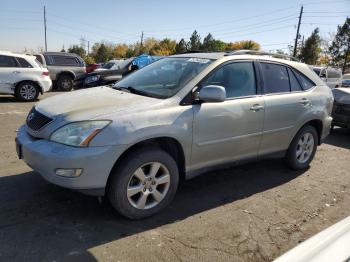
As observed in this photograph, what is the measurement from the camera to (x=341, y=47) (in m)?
50.5

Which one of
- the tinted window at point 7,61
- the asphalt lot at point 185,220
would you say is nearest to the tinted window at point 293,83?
the asphalt lot at point 185,220

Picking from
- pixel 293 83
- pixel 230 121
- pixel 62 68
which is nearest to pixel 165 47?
pixel 62 68

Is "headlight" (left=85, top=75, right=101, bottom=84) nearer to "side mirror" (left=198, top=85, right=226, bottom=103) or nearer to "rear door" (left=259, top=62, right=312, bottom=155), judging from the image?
"rear door" (left=259, top=62, right=312, bottom=155)

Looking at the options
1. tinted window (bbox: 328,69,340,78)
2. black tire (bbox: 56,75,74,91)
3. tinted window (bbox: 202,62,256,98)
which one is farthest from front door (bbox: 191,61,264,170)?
tinted window (bbox: 328,69,340,78)

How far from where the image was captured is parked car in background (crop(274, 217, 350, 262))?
150 cm

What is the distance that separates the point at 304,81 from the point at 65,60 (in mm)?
13687

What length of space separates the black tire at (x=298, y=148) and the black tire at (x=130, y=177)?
232cm

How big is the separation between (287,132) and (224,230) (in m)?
2.06

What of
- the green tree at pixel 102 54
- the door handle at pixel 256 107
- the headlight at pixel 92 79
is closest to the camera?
the door handle at pixel 256 107

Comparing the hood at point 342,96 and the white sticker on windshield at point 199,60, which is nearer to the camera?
the white sticker on windshield at point 199,60

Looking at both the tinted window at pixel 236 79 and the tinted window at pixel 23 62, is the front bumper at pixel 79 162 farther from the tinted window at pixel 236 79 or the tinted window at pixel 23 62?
the tinted window at pixel 23 62

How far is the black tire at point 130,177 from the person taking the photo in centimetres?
353

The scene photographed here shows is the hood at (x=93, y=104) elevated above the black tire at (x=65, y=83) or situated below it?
above

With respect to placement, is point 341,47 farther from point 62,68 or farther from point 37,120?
point 37,120
